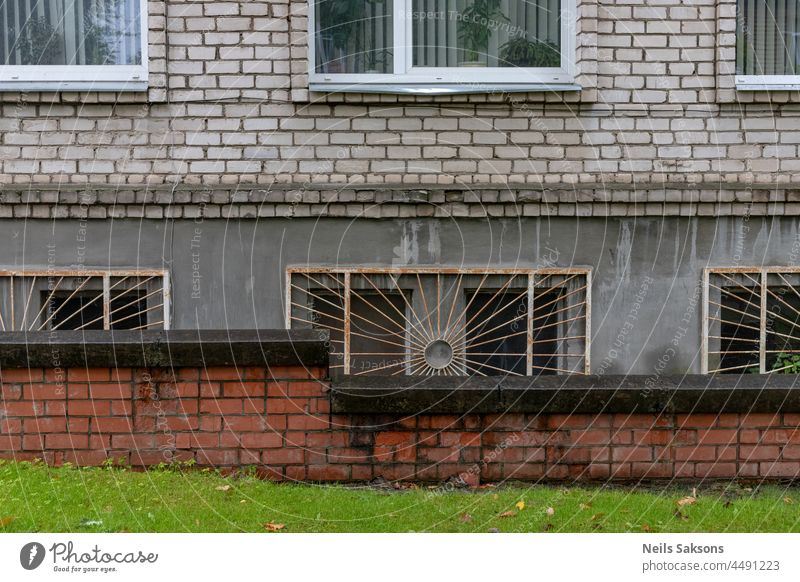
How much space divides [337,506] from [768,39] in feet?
18.8

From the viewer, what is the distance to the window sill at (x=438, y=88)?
771cm

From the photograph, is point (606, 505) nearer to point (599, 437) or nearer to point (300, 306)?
point (599, 437)

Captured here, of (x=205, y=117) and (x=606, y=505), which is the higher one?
(x=205, y=117)

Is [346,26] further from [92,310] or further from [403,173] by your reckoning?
[92,310]

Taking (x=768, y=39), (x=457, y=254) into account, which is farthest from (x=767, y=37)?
(x=457, y=254)

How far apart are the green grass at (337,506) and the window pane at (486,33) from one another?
413cm

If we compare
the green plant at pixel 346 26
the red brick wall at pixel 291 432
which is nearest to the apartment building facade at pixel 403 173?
the green plant at pixel 346 26

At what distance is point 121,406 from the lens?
5047mm

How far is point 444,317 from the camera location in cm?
795

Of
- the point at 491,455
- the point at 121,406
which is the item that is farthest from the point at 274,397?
the point at 491,455

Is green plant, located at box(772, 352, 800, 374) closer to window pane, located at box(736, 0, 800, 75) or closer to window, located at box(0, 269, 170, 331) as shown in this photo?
window pane, located at box(736, 0, 800, 75)

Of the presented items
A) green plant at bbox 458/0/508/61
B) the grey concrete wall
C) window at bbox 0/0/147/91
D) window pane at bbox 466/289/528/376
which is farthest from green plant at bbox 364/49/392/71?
window pane at bbox 466/289/528/376

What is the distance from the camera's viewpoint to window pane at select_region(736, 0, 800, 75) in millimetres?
8047

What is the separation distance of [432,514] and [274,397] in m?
1.05
